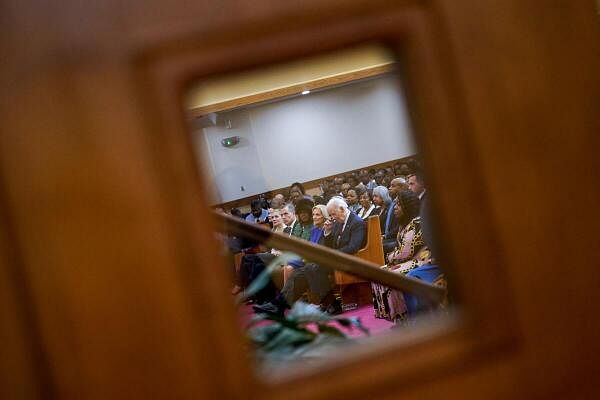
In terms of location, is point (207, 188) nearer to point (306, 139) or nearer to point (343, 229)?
point (343, 229)

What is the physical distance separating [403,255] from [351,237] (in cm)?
38

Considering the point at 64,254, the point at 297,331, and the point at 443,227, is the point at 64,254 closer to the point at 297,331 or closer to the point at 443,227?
the point at 443,227

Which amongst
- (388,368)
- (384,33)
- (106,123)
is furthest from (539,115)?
(106,123)

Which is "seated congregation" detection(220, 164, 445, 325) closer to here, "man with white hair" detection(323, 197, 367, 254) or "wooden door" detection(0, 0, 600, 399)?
"man with white hair" detection(323, 197, 367, 254)

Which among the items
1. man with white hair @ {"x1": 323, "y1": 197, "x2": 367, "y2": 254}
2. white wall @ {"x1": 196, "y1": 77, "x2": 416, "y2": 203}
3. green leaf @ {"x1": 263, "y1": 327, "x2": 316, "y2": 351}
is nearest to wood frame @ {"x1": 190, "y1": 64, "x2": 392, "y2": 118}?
white wall @ {"x1": 196, "y1": 77, "x2": 416, "y2": 203}

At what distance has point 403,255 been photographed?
132 inches

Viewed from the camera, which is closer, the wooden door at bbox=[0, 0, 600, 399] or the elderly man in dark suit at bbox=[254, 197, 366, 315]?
the wooden door at bbox=[0, 0, 600, 399]

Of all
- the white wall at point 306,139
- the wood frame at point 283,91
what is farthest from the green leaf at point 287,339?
the white wall at point 306,139

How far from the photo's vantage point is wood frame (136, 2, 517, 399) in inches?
19.5

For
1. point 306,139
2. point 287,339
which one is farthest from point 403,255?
point 287,339

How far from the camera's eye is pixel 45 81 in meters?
0.47

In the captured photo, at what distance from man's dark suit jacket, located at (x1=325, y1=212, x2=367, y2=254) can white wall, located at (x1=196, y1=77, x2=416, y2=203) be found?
5.55 feet

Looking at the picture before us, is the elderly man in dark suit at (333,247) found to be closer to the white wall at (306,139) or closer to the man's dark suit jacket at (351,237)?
the man's dark suit jacket at (351,237)

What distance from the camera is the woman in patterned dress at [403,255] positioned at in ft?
9.62
